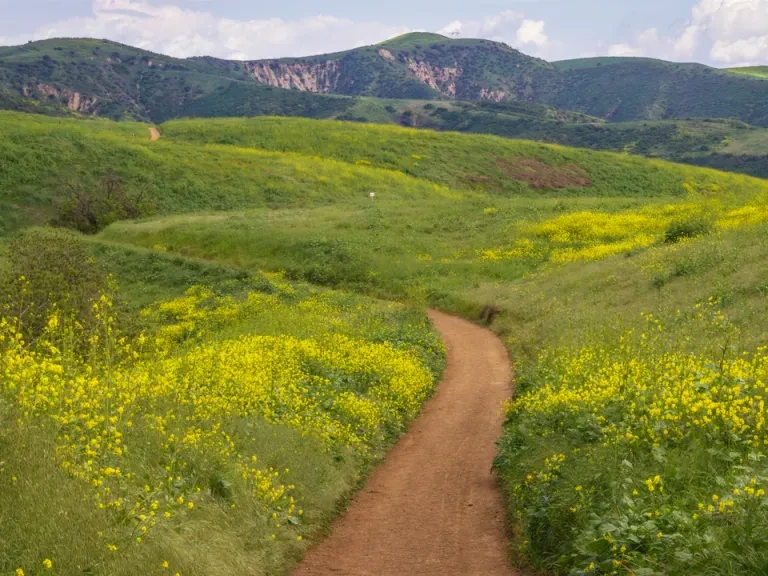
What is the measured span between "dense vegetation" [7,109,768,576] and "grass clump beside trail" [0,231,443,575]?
0.04 m

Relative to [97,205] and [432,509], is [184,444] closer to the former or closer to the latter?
[432,509]

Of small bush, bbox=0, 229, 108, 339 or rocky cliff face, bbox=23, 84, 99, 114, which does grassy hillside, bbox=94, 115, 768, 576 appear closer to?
small bush, bbox=0, 229, 108, 339

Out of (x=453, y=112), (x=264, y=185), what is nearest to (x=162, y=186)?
(x=264, y=185)

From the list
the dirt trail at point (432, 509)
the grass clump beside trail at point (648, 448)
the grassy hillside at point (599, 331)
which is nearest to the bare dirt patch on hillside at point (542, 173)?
the grassy hillside at point (599, 331)

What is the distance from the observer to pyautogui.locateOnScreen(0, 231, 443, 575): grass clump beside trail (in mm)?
6293

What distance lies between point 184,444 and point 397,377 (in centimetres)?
773

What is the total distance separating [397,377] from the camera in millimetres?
15938

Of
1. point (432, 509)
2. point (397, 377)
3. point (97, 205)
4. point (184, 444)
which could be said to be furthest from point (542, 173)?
point (184, 444)

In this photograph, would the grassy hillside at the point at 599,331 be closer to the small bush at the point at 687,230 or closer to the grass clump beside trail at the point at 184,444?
the small bush at the point at 687,230

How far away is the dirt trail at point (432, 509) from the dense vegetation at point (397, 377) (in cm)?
41

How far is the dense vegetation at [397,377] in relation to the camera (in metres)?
6.46

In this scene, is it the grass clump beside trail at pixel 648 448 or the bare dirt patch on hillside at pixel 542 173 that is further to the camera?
the bare dirt patch on hillside at pixel 542 173

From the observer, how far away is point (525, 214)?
154 feet

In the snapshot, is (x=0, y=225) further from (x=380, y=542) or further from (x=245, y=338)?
(x=380, y=542)
